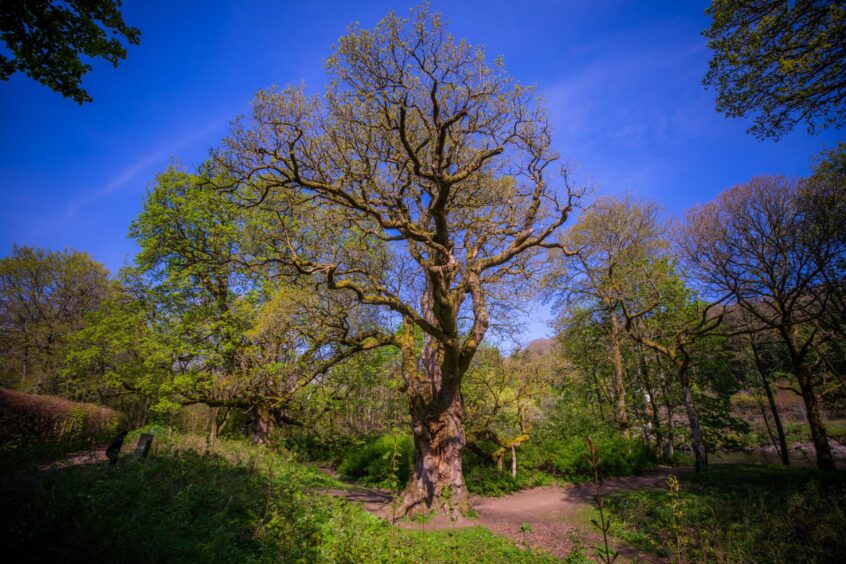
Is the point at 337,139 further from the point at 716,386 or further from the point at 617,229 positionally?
the point at 716,386

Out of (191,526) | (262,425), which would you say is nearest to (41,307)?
(262,425)

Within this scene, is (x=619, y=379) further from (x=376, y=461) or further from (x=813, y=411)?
(x=376, y=461)

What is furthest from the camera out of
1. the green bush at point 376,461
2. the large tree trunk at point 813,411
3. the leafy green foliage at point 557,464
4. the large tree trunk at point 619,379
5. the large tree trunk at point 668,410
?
the large tree trunk at point 619,379

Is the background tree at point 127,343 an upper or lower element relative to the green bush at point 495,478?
upper

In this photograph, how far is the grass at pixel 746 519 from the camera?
523 cm

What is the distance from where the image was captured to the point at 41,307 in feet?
71.0

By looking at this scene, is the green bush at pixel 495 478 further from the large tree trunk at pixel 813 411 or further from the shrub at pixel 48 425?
the shrub at pixel 48 425

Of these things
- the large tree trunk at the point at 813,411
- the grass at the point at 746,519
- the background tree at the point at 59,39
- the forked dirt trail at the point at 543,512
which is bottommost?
the forked dirt trail at the point at 543,512

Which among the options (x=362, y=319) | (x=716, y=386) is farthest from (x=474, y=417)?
(x=716, y=386)

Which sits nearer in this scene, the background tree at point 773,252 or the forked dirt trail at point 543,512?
the forked dirt trail at point 543,512

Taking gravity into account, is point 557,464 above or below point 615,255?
below

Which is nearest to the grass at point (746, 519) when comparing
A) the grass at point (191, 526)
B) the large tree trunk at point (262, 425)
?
the grass at point (191, 526)

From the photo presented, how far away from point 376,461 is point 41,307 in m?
24.1

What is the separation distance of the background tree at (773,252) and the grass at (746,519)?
2.43m
